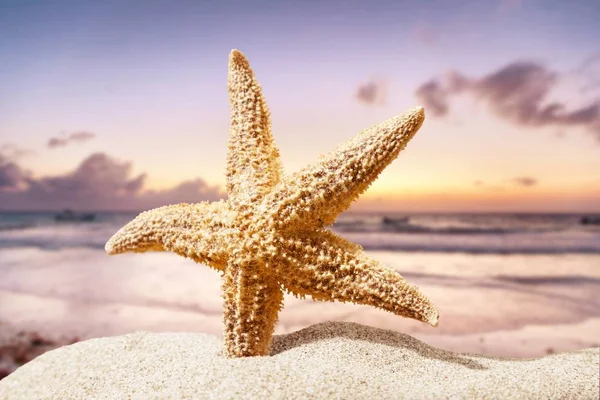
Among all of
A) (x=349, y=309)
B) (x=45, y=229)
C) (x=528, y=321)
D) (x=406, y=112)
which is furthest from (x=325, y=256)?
(x=45, y=229)

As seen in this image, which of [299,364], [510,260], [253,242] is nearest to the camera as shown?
[299,364]

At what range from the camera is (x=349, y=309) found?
4777mm

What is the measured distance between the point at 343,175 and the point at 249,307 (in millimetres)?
916

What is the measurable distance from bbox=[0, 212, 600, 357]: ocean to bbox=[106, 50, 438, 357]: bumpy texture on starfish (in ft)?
2.83

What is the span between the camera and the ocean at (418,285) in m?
4.35

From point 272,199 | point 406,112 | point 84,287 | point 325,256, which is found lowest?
point 84,287

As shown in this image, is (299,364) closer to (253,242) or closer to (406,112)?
(253,242)

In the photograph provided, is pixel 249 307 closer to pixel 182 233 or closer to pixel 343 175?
pixel 182 233

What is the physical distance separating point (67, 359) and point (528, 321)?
13.0ft

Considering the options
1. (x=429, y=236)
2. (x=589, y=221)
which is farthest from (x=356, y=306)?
(x=589, y=221)

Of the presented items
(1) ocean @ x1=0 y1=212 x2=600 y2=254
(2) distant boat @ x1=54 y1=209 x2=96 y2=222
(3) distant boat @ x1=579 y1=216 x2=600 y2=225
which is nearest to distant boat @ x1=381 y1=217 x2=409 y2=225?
(1) ocean @ x1=0 y1=212 x2=600 y2=254

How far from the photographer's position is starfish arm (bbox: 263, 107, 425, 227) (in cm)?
262

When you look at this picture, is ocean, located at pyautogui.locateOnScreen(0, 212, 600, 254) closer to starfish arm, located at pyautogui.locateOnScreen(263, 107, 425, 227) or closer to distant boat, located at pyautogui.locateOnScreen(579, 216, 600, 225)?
distant boat, located at pyautogui.locateOnScreen(579, 216, 600, 225)

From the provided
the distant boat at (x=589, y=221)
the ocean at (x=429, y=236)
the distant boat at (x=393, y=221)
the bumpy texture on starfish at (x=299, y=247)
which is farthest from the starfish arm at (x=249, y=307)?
the distant boat at (x=589, y=221)
